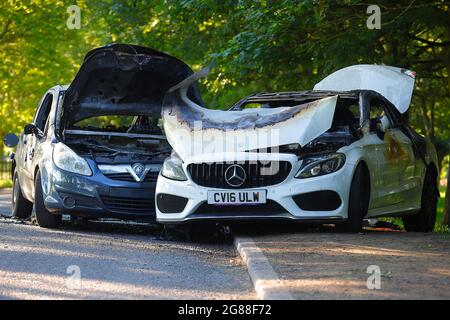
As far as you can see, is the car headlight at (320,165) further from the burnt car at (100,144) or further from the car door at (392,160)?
the burnt car at (100,144)

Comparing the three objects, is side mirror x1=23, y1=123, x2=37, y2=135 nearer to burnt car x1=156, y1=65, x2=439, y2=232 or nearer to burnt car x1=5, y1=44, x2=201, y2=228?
burnt car x1=5, y1=44, x2=201, y2=228

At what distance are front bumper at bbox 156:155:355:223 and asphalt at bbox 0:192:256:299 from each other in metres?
0.41

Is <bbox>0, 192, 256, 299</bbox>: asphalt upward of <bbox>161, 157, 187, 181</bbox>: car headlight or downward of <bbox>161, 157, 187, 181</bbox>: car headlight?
downward

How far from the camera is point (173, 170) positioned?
11.2 m

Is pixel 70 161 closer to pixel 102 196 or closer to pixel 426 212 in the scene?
pixel 102 196

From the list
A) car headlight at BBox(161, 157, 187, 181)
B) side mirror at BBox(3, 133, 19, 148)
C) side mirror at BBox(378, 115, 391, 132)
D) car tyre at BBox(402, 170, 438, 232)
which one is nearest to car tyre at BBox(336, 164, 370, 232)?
side mirror at BBox(378, 115, 391, 132)

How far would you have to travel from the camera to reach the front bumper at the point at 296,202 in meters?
10.8

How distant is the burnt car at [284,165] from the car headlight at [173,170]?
11mm

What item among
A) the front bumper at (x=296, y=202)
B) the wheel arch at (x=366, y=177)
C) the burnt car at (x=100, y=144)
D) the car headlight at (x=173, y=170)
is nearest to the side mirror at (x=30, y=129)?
the burnt car at (x=100, y=144)

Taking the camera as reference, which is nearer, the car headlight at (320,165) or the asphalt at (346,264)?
the asphalt at (346,264)

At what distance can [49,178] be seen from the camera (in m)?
12.5

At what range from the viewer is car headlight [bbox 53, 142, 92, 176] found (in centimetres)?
1234

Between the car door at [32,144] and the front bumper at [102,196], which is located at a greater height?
the car door at [32,144]
